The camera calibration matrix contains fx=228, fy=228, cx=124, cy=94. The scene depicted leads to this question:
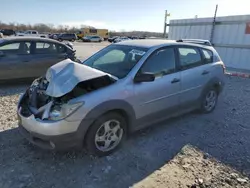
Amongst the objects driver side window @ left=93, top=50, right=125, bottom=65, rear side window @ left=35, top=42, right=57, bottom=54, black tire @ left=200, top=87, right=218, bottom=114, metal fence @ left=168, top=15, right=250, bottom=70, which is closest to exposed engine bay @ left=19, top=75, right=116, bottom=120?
driver side window @ left=93, top=50, right=125, bottom=65

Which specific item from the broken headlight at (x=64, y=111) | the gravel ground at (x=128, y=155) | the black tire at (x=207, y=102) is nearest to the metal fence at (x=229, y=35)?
the black tire at (x=207, y=102)

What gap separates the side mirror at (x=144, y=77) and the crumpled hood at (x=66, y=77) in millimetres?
522

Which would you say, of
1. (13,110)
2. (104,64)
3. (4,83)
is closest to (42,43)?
(4,83)

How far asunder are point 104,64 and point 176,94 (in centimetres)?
140

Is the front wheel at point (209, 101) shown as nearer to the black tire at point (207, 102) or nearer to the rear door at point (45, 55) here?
the black tire at point (207, 102)

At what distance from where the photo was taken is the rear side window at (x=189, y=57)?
14.0ft

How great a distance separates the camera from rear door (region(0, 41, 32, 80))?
655 cm

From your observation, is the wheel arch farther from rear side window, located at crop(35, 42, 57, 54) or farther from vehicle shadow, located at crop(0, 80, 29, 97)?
rear side window, located at crop(35, 42, 57, 54)

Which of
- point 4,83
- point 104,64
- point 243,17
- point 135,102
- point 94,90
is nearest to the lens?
point 94,90

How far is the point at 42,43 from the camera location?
23.4 ft

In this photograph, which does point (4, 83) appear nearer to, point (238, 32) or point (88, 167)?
point (88, 167)

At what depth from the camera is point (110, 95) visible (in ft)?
10.3

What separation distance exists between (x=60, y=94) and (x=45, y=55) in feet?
15.5

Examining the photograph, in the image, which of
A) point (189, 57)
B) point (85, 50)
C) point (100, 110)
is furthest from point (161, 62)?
point (85, 50)
